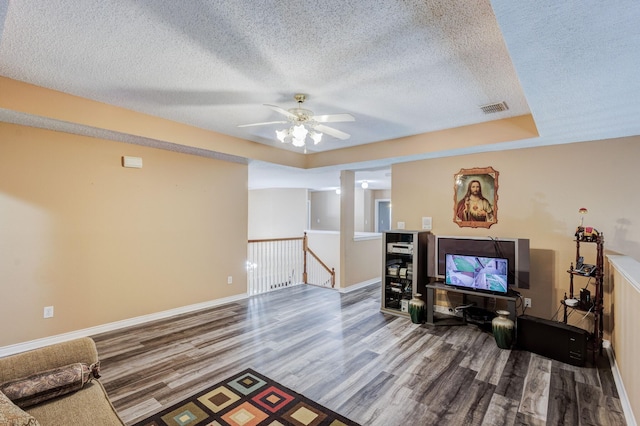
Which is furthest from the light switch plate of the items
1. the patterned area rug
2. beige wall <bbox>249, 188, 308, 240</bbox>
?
beige wall <bbox>249, 188, 308, 240</bbox>

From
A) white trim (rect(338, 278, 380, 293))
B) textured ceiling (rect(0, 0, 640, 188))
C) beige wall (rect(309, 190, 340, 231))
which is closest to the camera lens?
textured ceiling (rect(0, 0, 640, 188))

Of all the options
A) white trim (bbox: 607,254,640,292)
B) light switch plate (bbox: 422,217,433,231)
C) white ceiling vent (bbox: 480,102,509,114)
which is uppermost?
white ceiling vent (bbox: 480,102,509,114)

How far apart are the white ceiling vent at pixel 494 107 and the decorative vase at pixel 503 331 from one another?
2.24 metres

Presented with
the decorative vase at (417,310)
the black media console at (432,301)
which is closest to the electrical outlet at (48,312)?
the decorative vase at (417,310)

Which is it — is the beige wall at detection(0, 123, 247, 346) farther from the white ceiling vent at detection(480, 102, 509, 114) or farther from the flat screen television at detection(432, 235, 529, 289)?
the white ceiling vent at detection(480, 102, 509, 114)

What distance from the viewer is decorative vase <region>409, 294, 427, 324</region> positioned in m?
4.07

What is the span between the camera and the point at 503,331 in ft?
10.8

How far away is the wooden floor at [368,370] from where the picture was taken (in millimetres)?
2283

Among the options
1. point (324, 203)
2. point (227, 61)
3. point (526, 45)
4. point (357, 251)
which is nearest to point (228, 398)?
point (227, 61)

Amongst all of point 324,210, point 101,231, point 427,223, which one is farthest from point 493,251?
point 324,210

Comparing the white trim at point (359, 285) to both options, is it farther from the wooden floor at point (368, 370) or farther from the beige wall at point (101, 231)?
the beige wall at point (101, 231)

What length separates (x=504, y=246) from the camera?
3.71m

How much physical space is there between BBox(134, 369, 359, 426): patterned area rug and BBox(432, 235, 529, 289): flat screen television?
8.72 ft

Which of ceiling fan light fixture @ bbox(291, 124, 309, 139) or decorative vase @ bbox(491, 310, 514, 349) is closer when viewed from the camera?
ceiling fan light fixture @ bbox(291, 124, 309, 139)
